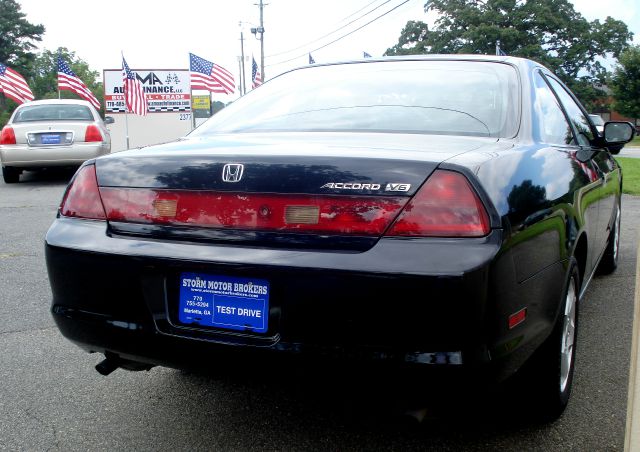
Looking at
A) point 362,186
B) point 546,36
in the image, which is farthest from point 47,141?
point 546,36

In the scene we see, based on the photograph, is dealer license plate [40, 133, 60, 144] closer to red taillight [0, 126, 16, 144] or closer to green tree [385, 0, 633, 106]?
red taillight [0, 126, 16, 144]

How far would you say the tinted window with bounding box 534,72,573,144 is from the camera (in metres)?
2.83

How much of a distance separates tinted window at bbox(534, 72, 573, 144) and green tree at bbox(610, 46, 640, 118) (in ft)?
139

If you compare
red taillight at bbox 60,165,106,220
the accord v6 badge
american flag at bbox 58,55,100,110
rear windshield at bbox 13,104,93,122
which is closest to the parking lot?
the accord v6 badge

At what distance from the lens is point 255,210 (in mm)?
2066

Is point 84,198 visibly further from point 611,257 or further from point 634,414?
point 611,257

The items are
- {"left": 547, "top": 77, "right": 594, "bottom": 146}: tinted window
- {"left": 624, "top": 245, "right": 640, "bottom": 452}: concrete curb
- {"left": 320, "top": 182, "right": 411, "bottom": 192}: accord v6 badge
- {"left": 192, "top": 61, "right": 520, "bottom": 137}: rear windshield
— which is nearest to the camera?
{"left": 624, "top": 245, "right": 640, "bottom": 452}: concrete curb

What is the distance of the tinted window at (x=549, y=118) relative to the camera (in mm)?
2834

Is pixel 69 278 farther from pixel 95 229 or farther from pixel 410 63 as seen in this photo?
pixel 410 63

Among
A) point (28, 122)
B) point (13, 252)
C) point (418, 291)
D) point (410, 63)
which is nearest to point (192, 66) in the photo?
point (28, 122)

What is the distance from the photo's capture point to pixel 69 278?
2.29 meters

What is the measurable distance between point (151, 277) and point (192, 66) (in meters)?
23.0

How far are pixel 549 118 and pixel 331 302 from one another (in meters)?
1.69

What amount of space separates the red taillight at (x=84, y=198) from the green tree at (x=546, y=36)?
5055cm
